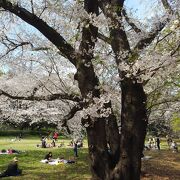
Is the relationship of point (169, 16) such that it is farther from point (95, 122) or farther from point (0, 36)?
point (0, 36)

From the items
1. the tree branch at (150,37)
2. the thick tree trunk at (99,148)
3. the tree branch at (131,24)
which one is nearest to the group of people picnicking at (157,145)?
the tree branch at (131,24)

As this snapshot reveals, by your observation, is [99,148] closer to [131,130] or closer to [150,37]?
[131,130]

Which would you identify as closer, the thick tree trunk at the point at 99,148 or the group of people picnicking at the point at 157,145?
the thick tree trunk at the point at 99,148

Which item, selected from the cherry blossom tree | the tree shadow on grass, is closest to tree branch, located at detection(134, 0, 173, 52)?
the cherry blossom tree

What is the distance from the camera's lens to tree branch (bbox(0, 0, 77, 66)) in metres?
9.02

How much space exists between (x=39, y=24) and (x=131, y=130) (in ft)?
10.6

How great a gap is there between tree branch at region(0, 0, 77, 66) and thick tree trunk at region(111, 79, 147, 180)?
5.21 ft

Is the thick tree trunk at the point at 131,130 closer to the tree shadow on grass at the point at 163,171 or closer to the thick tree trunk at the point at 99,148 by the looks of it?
the thick tree trunk at the point at 99,148

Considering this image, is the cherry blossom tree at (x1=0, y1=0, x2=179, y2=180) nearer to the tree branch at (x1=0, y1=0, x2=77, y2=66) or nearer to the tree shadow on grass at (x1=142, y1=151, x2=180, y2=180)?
the tree branch at (x1=0, y1=0, x2=77, y2=66)

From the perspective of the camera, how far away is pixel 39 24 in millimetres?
9148

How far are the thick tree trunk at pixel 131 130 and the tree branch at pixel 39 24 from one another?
1589mm

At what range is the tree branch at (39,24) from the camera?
9023 mm

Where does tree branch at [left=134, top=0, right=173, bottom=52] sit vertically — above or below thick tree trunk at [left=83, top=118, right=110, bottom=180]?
above

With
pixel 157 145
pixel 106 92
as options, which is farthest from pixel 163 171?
pixel 157 145
